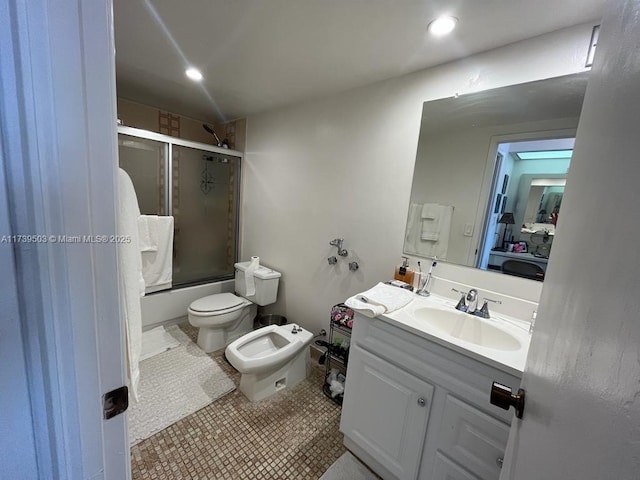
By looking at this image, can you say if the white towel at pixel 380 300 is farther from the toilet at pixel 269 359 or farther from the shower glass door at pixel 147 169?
the shower glass door at pixel 147 169

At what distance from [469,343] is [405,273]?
651 mm

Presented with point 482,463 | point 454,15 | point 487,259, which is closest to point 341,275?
point 487,259

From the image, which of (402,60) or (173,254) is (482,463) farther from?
(173,254)

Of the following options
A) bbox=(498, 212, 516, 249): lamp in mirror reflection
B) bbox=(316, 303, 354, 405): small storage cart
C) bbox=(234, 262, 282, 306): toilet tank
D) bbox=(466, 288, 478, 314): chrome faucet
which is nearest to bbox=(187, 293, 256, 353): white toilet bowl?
bbox=(234, 262, 282, 306): toilet tank

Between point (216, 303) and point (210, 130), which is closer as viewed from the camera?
point (216, 303)

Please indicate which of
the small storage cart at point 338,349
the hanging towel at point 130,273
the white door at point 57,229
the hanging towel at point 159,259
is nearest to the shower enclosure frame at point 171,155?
the hanging towel at point 159,259

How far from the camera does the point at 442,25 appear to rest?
1167mm

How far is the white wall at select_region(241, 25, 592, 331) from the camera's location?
1.31m

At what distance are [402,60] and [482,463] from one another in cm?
194

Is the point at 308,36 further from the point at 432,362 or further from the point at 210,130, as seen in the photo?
the point at 210,130

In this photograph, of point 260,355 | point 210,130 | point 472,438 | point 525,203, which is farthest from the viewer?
point 210,130

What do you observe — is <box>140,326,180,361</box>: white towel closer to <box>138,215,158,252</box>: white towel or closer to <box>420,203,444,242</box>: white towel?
<box>138,215,158,252</box>: white towel

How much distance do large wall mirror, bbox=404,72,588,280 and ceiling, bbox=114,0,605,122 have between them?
0.27 metres

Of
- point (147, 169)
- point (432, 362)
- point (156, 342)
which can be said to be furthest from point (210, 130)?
point (432, 362)
